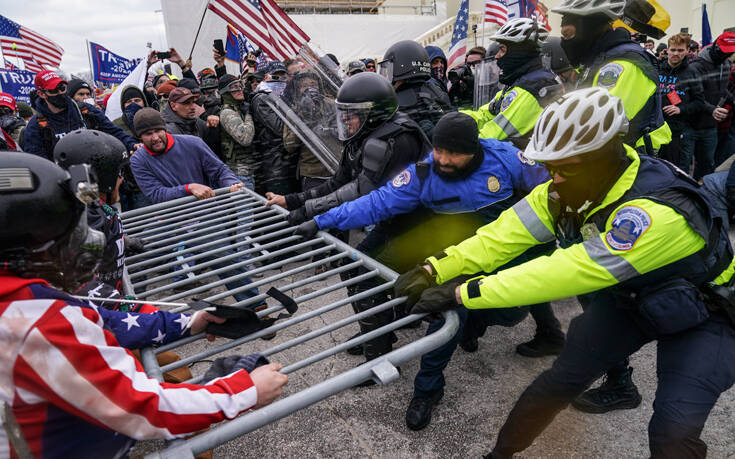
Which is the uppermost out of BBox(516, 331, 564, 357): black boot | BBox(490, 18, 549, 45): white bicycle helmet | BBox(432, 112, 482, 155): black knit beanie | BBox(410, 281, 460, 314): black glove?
BBox(490, 18, 549, 45): white bicycle helmet

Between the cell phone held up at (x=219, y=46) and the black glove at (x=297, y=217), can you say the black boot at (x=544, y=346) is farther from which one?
the cell phone held up at (x=219, y=46)

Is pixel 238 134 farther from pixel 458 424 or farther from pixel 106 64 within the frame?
pixel 106 64

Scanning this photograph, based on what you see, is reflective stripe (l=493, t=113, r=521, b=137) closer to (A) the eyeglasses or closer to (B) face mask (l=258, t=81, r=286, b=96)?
(B) face mask (l=258, t=81, r=286, b=96)

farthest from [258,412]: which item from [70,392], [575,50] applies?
[575,50]

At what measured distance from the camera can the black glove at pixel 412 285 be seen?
79.0 inches

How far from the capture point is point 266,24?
19.6ft

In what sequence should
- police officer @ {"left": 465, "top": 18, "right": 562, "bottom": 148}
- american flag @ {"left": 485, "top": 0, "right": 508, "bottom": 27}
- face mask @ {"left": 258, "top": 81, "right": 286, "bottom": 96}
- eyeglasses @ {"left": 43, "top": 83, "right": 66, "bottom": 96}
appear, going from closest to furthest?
police officer @ {"left": 465, "top": 18, "right": 562, "bottom": 148}
eyeglasses @ {"left": 43, "top": 83, "right": 66, "bottom": 96}
face mask @ {"left": 258, "top": 81, "right": 286, "bottom": 96}
american flag @ {"left": 485, "top": 0, "right": 508, "bottom": 27}

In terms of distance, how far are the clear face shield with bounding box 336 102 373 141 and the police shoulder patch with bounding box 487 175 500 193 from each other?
3.37 ft

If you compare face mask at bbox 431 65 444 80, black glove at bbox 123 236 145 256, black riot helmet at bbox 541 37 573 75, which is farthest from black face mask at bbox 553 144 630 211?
face mask at bbox 431 65 444 80

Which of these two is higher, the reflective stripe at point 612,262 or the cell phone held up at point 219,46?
the reflective stripe at point 612,262

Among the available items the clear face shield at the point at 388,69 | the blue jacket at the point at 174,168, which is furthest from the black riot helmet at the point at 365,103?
the blue jacket at the point at 174,168

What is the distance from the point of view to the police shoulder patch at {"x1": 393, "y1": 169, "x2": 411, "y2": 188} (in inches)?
115

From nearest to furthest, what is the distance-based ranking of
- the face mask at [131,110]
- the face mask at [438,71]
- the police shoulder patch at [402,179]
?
the police shoulder patch at [402,179] < the face mask at [131,110] < the face mask at [438,71]

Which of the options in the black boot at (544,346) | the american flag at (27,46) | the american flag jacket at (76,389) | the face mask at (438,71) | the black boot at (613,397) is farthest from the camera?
the american flag at (27,46)
